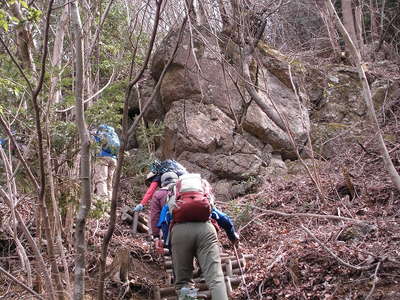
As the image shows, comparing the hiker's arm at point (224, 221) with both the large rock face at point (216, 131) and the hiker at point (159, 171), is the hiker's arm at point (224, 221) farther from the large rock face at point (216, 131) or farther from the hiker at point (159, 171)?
the large rock face at point (216, 131)

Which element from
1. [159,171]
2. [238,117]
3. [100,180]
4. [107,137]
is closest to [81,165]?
[107,137]

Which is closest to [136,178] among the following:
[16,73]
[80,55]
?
[16,73]

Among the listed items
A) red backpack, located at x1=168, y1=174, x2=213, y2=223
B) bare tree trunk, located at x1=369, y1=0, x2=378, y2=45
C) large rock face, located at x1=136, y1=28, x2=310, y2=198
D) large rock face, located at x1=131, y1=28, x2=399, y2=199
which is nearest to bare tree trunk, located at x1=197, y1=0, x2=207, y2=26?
red backpack, located at x1=168, y1=174, x2=213, y2=223

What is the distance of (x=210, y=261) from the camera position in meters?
4.47

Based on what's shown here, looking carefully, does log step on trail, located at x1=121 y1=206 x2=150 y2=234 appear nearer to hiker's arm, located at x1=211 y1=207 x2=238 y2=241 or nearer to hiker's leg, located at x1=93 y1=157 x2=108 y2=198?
hiker's leg, located at x1=93 y1=157 x2=108 y2=198

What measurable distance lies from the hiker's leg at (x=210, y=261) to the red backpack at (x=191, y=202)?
157 mm

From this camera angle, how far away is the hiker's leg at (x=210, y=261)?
442 centimetres

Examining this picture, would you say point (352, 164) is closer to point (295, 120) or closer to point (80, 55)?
point (295, 120)

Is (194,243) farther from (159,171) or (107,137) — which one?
(107,137)

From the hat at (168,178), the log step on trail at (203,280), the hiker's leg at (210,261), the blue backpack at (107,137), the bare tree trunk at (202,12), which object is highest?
the bare tree trunk at (202,12)

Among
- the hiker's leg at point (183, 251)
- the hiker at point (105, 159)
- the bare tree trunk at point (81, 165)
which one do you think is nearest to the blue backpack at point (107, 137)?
the hiker at point (105, 159)

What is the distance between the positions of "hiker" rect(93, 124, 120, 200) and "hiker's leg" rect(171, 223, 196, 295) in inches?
75.0

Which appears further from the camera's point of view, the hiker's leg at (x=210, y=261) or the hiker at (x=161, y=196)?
the hiker at (x=161, y=196)

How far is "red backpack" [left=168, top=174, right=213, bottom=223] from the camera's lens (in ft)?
14.7
